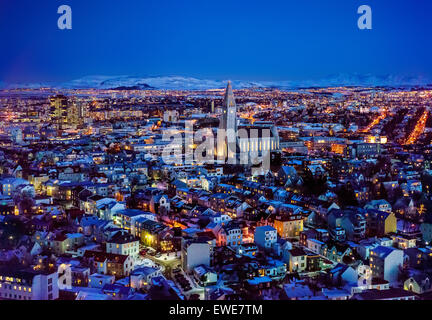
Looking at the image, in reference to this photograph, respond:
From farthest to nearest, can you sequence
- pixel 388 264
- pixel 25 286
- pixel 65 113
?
pixel 65 113 → pixel 388 264 → pixel 25 286

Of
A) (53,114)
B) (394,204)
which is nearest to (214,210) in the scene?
(394,204)

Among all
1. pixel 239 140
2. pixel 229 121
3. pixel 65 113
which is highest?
pixel 65 113

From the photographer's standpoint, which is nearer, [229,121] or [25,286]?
[25,286]

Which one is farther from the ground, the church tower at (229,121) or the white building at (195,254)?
the church tower at (229,121)

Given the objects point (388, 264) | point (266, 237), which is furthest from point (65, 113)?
point (388, 264)

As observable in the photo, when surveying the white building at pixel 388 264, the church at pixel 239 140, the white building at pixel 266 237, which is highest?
the church at pixel 239 140

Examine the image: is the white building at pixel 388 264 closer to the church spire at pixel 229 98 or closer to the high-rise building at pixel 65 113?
the church spire at pixel 229 98

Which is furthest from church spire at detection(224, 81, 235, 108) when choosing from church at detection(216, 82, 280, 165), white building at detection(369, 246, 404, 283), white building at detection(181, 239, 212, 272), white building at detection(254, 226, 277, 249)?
white building at detection(369, 246, 404, 283)

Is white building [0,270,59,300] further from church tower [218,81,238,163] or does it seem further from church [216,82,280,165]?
church tower [218,81,238,163]

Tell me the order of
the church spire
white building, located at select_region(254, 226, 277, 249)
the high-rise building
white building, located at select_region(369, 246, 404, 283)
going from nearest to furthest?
white building, located at select_region(369, 246, 404, 283), white building, located at select_region(254, 226, 277, 249), the church spire, the high-rise building

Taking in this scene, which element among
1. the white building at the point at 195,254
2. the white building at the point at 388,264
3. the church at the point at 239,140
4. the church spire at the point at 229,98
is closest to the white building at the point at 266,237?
the white building at the point at 195,254

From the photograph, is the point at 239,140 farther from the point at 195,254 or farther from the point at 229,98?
the point at 195,254

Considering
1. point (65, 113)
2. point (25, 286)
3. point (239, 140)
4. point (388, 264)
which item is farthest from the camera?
point (65, 113)
